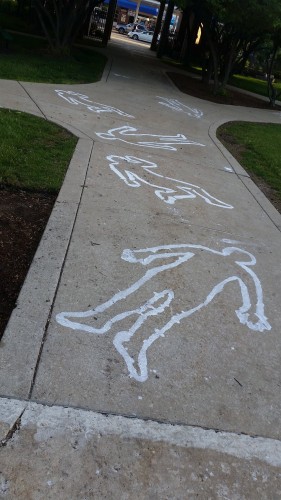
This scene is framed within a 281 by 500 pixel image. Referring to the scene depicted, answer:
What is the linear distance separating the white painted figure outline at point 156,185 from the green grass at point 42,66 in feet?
17.6

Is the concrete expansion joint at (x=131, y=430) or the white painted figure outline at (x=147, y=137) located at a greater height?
the concrete expansion joint at (x=131, y=430)

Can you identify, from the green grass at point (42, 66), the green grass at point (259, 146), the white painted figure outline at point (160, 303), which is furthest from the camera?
the green grass at point (42, 66)

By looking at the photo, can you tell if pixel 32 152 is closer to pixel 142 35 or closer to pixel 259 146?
pixel 259 146

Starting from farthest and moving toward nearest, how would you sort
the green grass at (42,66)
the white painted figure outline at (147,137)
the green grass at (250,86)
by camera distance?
the green grass at (250,86)
the green grass at (42,66)
the white painted figure outline at (147,137)

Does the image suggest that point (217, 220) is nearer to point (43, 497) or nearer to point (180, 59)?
point (43, 497)

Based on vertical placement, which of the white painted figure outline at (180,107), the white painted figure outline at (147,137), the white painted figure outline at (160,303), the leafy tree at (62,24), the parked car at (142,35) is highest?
the leafy tree at (62,24)

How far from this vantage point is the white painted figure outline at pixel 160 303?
108 inches

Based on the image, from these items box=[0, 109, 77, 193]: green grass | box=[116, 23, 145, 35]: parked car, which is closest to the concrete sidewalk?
box=[0, 109, 77, 193]: green grass

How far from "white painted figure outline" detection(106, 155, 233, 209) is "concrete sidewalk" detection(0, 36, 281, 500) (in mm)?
35

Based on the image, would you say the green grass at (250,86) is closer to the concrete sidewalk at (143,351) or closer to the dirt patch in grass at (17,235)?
the concrete sidewalk at (143,351)

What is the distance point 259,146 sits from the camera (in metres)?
9.57

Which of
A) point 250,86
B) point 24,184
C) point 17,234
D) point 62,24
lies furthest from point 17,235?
point 250,86

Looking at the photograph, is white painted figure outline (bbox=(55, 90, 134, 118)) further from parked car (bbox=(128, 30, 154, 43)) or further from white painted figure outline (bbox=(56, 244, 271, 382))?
parked car (bbox=(128, 30, 154, 43))

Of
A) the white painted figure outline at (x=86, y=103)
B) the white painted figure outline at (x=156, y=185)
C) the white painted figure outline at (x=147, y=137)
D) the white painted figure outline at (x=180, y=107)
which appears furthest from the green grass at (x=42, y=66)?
the white painted figure outline at (x=156, y=185)
